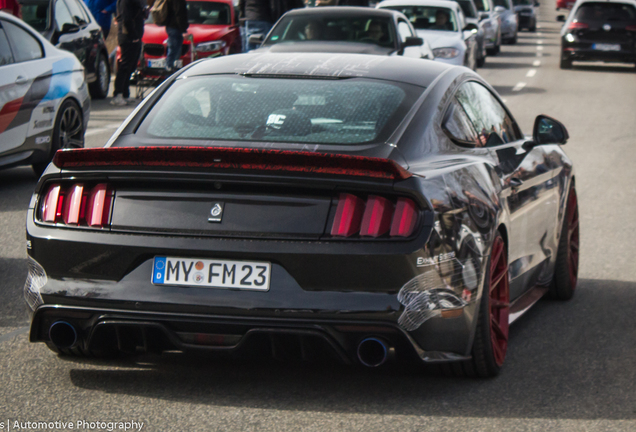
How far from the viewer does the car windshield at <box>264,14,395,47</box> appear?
14917 mm

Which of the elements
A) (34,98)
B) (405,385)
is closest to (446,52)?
(34,98)

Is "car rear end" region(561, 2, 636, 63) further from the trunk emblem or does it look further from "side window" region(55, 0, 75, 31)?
the trunk emblem

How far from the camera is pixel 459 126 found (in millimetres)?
5164

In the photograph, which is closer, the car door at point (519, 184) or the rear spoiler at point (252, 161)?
the rear spoiler at point (252, 161)

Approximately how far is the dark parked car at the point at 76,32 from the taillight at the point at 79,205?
11076mm

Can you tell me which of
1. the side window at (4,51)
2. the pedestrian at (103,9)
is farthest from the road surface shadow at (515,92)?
the side window at (4,51)

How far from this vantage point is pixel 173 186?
433 cm

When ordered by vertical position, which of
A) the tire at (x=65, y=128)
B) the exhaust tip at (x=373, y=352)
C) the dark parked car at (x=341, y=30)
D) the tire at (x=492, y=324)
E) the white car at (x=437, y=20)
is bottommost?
the white car at (x=437, y=20)

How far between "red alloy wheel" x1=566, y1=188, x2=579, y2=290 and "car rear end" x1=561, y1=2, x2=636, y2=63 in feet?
70.3

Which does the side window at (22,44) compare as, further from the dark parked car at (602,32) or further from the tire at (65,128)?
the dark parked car at (602,32)

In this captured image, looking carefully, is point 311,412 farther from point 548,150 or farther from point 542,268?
point 548,150

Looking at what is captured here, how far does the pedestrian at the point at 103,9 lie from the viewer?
807 inches

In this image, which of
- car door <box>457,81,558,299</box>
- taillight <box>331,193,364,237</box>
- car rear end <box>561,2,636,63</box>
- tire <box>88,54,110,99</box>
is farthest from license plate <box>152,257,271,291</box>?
car rear end <box>561,2,636,63</box>

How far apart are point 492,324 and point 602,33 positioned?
933 inches
